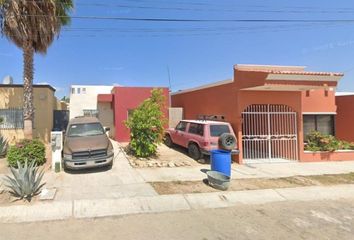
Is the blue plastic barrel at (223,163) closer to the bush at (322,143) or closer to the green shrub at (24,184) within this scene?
the green shrub at (24,184)

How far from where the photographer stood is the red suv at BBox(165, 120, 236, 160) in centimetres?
1282

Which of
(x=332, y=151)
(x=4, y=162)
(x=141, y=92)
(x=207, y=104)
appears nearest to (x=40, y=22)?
(x=4, y=162)

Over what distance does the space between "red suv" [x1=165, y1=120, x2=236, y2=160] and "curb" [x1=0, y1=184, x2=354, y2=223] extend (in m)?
4.06

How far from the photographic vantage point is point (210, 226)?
6.30 metres

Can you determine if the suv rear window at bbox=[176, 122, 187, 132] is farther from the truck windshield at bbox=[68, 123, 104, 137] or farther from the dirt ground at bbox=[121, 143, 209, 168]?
the truck windshield at bbox=[68, 123, 104, 137]

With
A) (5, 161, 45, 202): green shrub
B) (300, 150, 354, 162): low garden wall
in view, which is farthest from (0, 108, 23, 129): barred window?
(300, 150, 354, 162): low garden wall

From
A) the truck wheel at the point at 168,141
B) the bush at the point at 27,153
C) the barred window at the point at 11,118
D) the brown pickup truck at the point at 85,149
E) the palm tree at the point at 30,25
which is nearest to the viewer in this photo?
the brown pickup truck at the point at 85,149

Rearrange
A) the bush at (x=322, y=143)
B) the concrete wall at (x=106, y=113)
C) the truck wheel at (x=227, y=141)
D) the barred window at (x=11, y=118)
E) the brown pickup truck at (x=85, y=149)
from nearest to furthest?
1. the brown pickup truck at (x=85, y=149)
2. the truck wheel at (x=227, y=141)
3. the bush at (x=322, y=143)
4. the barred window at (x=11, y=118)
5. the concrete wall at (x=106, y=113)

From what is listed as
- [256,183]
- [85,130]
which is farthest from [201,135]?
[85,130]

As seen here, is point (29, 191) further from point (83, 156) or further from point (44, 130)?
point (44, 130)

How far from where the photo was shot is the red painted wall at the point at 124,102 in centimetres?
1930

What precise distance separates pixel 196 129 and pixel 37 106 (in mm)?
9853

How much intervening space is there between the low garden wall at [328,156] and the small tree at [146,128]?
272 inches

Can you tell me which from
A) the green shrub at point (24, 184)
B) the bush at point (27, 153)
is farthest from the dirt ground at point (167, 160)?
the green shrub at point (24, 184)
